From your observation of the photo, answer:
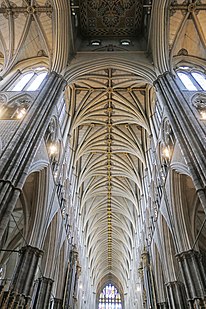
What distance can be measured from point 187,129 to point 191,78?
5953 millimetres

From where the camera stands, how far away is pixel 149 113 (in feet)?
60.7

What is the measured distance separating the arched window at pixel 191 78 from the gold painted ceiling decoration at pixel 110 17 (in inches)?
209

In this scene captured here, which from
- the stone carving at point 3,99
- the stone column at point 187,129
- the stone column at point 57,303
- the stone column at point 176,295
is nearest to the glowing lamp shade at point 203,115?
the stone column at point 187,129

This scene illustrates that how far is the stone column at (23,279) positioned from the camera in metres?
8.64

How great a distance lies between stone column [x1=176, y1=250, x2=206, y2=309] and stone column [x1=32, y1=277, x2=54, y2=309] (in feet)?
21.9

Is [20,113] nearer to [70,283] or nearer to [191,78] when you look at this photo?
[191,78]

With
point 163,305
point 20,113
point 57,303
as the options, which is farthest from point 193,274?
point 20,113

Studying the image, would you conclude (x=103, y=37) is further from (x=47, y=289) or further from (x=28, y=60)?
(x=47, y=289)

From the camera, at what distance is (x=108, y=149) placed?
23250 millimetres

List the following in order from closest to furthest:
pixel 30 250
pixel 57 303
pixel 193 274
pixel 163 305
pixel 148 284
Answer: pixel 193 274
pixel 30 250
pixel 163 305
pixel 57 303
pixel 148 284

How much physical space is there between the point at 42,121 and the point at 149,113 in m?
9.54

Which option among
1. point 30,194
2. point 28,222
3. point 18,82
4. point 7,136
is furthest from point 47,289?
point 18,82

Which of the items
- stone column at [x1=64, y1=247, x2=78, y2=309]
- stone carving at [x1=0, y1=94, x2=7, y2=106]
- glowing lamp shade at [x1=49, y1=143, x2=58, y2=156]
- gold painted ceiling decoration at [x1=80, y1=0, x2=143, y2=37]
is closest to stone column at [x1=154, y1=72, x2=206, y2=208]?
glowing lamp shade at [x1=49, y1=143, x2=58, y2=156]

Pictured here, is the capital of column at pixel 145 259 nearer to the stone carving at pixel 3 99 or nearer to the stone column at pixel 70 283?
the stone column at pixel 70 283
